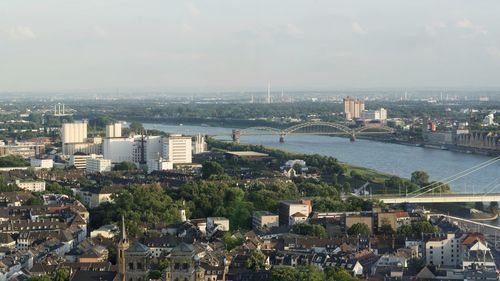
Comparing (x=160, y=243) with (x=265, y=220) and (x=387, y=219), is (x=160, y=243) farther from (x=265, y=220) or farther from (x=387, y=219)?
(x=387, y=219)

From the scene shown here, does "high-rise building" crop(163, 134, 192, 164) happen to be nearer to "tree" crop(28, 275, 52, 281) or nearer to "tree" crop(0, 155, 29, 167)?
"tree" crop(0, 155, 29, 167)

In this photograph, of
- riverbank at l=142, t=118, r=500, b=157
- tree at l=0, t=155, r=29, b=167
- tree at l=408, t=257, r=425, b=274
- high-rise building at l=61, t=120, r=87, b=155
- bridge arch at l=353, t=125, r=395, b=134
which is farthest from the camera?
bridge arch at l=353, t=125, r=395, b=134

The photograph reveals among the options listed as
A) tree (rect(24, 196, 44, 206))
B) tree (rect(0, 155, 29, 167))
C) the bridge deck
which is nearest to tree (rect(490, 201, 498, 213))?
the bridge deck

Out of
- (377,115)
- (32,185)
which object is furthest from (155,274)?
(377,115)

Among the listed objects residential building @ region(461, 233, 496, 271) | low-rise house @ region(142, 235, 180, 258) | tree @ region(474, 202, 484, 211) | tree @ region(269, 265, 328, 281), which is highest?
tree @ region(269, 265, 328, 281)

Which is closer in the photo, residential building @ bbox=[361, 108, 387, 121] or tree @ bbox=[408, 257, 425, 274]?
tree @ bbox=[408, 257, 425, 274]

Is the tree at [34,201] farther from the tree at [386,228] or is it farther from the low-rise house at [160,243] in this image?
the tree at [386,228]
